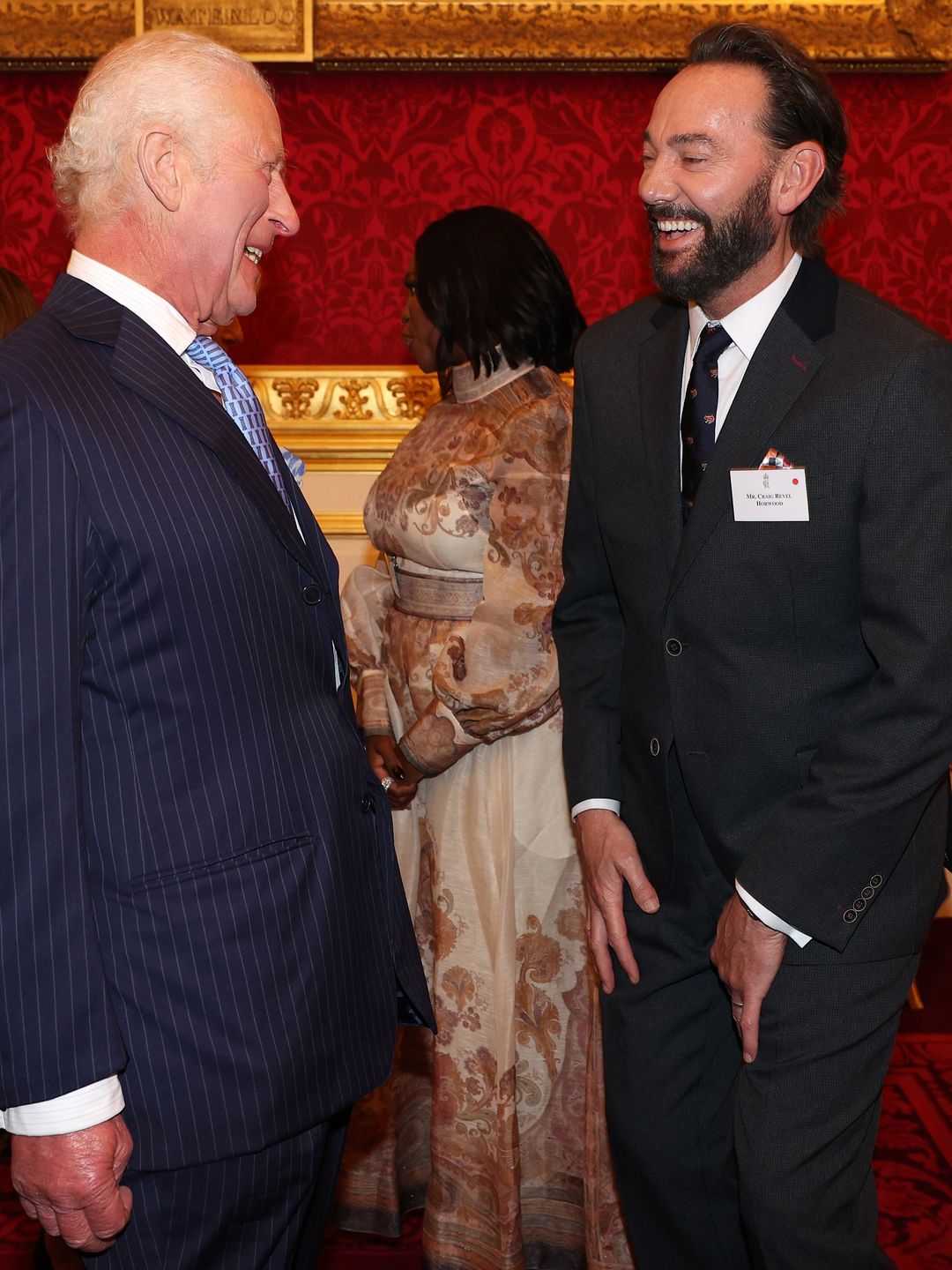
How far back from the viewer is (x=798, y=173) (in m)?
2.04

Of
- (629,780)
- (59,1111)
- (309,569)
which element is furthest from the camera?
→ (629,780)

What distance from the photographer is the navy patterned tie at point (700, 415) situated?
2.07 m

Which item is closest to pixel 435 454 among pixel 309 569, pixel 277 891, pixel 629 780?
pixel 629 780

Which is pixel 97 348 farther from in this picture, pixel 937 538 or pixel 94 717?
pixel 937 538

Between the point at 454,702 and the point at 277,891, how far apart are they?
1.14 m

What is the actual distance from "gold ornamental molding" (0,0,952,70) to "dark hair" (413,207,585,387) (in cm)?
150

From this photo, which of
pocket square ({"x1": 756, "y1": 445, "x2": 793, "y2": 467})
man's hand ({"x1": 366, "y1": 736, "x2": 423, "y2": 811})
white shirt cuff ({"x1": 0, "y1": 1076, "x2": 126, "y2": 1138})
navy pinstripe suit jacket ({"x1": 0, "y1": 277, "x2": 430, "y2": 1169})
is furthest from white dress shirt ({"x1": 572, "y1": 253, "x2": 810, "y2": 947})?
white shirt cuff ({"x1": 0, "y1": 1076, "x2": 126, "y2": 1138})

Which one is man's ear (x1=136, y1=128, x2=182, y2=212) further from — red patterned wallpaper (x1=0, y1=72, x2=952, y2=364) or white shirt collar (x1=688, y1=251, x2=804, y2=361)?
red patterned wallpaper (x1=0, y1=72, x2=952, y2=364)

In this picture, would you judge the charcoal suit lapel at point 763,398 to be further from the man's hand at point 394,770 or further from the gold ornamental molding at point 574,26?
the gold ornamental molding at point 574,26

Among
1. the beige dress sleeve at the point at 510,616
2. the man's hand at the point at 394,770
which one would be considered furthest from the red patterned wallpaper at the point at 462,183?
the man's hand at the point at 394,770

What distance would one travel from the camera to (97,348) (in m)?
1.59

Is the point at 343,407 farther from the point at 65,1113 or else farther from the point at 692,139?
the point at 65,1113

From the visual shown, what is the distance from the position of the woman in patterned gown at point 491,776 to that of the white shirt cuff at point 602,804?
0.47 meters

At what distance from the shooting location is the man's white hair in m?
1.64
